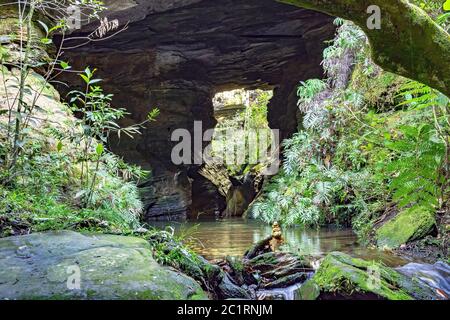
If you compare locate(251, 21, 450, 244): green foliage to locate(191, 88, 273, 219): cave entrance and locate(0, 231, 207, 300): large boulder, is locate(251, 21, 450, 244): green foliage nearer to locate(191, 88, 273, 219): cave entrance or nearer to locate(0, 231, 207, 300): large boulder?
locate(0, 231, 207, 300): large boulder

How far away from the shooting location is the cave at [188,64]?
10133mm

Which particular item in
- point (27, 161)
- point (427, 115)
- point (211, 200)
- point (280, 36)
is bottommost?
point (211, 200)

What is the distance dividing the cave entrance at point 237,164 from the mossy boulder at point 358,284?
41.0 feet

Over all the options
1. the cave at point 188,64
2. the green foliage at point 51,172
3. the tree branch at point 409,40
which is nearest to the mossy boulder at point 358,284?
the tree branch at point 409,40

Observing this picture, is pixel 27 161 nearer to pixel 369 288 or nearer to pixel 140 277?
pixel 140 277

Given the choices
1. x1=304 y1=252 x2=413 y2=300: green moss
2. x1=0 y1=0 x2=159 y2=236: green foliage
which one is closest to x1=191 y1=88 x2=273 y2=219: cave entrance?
x1=0 y1=0 x2=159 y2=236: green foliage

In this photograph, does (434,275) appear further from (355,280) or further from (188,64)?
(188,64)

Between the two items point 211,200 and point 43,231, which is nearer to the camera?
point 43,231

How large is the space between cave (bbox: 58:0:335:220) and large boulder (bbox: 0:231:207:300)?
8149 millimetres

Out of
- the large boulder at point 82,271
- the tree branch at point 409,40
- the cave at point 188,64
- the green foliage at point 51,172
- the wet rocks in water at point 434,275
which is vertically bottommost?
the wet rocks in water at point 434,275

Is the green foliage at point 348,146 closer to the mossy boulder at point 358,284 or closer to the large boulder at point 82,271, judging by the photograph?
the mossy boulder at point 358,284
